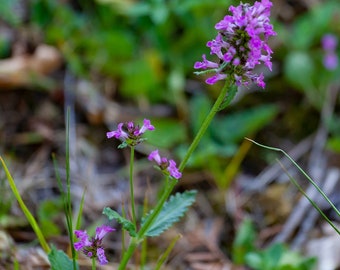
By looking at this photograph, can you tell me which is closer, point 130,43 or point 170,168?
point 170,168

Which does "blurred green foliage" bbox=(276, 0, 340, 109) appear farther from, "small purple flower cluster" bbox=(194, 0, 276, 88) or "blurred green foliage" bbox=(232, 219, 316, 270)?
"small purple flower cluster" bbox=(194, 0, 276, 88)

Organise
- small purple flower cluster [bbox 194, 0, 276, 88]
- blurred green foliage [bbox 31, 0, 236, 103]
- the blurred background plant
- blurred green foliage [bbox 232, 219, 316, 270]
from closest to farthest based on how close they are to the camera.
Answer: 1. small purple flower cluster [bbox 194, 0, 276, 88]
2. blurred green foliage [bbox 232, 219, 316, 270]
3. the blurred background plant
4. blurred green foliage [bbox 31, 0, 236, 103]

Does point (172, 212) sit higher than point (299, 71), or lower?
lower

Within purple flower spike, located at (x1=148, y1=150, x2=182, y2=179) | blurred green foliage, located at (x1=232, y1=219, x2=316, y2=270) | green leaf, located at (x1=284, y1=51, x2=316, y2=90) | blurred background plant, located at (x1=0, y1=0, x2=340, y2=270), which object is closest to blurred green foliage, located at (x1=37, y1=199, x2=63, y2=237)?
blurred background plant, located at (x1=0, y1=0, x2=340, y2=270)

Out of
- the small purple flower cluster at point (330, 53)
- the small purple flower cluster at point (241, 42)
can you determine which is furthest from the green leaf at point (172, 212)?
the small purple flower cluster at point (330, 53)

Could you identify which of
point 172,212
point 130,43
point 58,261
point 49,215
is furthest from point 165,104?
point 58,261

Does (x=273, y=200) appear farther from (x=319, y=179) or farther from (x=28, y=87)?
(x=28, y=87)

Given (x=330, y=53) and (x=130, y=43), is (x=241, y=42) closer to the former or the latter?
(x=130, y=43)

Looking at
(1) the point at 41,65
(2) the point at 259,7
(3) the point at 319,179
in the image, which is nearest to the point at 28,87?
(1) the point at 41,65
